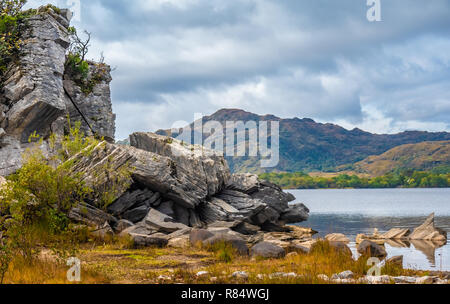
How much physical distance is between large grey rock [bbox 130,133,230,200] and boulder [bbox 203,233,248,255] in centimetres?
1385

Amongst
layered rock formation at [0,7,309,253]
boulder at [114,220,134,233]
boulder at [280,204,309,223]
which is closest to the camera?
boulder at [114,220,134,233]

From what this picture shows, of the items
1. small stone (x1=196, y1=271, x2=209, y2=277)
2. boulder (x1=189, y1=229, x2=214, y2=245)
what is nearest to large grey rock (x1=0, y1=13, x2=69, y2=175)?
boulder (x1=189, y1=229, x2=214, y2=245)

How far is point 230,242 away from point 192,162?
57.4 feet

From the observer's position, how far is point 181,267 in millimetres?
17672

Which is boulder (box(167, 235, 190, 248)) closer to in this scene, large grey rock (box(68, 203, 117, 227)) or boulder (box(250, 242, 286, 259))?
boulder (box(250, 242, 286, 259))

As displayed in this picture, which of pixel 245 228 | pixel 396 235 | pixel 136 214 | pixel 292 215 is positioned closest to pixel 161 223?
pixel 136 214

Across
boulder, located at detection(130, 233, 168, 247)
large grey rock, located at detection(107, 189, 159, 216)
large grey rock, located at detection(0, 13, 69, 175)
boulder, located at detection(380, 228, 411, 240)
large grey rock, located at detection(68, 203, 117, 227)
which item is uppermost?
large grey rock, located at detection(0, 13, 69, 175)

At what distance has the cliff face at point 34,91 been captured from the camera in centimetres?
3578

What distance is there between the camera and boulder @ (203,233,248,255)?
22130 mm

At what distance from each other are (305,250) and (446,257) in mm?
17940

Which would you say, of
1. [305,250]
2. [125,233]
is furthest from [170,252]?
[305,250]

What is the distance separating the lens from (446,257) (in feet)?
116

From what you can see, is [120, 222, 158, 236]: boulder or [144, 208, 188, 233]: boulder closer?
[120, 222, 158, 236]: boulder
